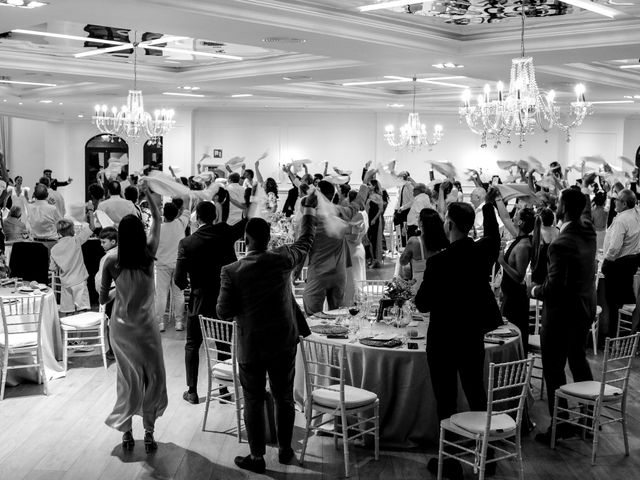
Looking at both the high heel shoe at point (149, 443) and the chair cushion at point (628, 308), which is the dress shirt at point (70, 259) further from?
the chair cushion at point (628, 308)

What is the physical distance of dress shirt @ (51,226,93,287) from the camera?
9406 millimetres

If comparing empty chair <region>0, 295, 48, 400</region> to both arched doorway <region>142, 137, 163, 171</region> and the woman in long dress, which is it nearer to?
the woman in long dress

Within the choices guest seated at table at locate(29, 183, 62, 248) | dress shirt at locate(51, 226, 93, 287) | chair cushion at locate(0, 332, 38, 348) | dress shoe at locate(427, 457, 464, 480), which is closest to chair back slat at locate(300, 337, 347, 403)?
dress shoe at locate(427, 457, 464, 480)

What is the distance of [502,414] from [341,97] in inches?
503

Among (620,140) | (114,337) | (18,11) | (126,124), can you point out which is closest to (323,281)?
(114,337)

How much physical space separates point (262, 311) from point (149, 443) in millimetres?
1466

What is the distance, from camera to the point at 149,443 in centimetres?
568

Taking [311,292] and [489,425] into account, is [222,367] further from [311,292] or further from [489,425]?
[489,425]

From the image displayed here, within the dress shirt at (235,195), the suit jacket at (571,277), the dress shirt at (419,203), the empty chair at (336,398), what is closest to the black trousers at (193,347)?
the empty chair at (336,398)

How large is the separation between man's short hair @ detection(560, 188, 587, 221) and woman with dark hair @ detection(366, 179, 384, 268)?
8.50 m

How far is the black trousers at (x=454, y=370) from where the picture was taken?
4969 mm

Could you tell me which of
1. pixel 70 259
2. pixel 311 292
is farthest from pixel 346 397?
pixel 70 259

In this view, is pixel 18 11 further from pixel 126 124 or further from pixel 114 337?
pixel 126 124

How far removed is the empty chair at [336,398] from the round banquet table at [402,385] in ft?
0.32
